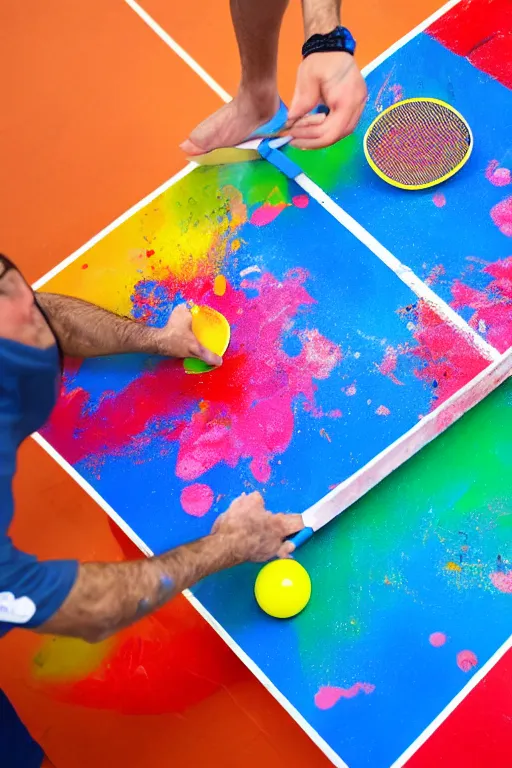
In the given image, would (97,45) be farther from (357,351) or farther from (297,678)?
(297,678)

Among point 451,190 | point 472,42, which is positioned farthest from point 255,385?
point 472,42

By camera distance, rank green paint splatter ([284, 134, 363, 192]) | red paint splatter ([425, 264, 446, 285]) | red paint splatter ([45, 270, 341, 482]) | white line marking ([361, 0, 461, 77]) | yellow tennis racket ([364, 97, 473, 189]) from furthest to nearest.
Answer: white line marking ([361, 0, 461, 77]) < green paint splatter ([284, 134, 363, 192]) < yellow tennis racket ([364, 97, 473, 189]) < red paint splatter ([425, 264, 446, 285]) < red paint splatter ([45, 270, 341, 482])

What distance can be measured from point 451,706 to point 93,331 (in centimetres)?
173

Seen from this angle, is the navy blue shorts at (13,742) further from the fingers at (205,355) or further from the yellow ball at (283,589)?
the fingers at (205,355)

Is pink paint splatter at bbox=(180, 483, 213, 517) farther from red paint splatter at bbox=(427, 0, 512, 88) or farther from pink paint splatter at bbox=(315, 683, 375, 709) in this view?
red paint splatter at bbox=(427, 0, 512, 88)

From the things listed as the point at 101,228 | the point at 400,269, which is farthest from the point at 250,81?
the point at 101,228

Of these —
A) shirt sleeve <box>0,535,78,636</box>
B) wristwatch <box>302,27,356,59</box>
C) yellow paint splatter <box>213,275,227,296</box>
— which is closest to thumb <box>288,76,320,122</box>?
wristwatch <box>302,27,356,59</box>

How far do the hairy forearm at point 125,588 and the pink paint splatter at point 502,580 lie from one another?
0.89m

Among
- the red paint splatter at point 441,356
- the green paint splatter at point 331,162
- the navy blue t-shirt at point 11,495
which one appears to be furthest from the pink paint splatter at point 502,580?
the green paint splatter at point 331,162

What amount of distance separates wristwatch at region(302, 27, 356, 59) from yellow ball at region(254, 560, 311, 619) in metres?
1.68

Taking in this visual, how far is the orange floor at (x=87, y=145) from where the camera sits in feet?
9.35

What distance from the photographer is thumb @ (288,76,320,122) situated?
7.75 ft

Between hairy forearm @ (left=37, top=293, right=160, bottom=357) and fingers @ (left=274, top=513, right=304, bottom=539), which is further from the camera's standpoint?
hairy forearm @ (left=37, top=293, right=160, bottom=357)

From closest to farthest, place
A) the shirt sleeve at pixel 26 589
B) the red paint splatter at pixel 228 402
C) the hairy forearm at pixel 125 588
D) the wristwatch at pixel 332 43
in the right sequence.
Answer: the shirt sleeve at pixel 26 589 → the hairy forearm at pixel 125 588 → the wristwatch at pixel 332 43 → the red paint splatter at pixel 228 402
